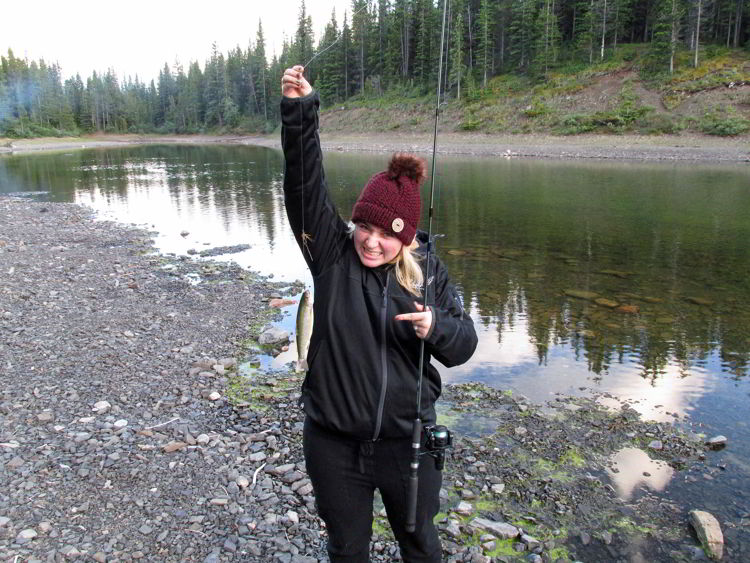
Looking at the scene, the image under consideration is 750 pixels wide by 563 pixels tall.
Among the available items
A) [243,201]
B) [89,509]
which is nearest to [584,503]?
[89,509]

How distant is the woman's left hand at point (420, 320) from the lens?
264 centimetres

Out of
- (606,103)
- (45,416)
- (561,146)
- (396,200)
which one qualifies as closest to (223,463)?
(45,416)

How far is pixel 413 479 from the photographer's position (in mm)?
2762

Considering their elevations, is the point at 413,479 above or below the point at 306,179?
below

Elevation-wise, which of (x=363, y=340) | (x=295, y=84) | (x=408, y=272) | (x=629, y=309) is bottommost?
(x=629, y=309)

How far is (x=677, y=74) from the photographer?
54875 millimetres

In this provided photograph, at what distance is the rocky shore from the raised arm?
2605 millimetres

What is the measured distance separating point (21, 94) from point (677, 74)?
418 feet

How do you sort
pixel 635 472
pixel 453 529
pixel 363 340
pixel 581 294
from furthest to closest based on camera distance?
pixel 581 294 → pixel 635 472 → pixel 453 529 → pixel 363 340

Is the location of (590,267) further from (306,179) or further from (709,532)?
(306,179)

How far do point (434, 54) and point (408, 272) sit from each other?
77.1 meters

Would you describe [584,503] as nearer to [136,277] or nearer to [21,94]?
[136,277]

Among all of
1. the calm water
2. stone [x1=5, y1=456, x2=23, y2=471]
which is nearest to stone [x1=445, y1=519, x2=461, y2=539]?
the calm water

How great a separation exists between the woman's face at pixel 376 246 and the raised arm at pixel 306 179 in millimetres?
150
